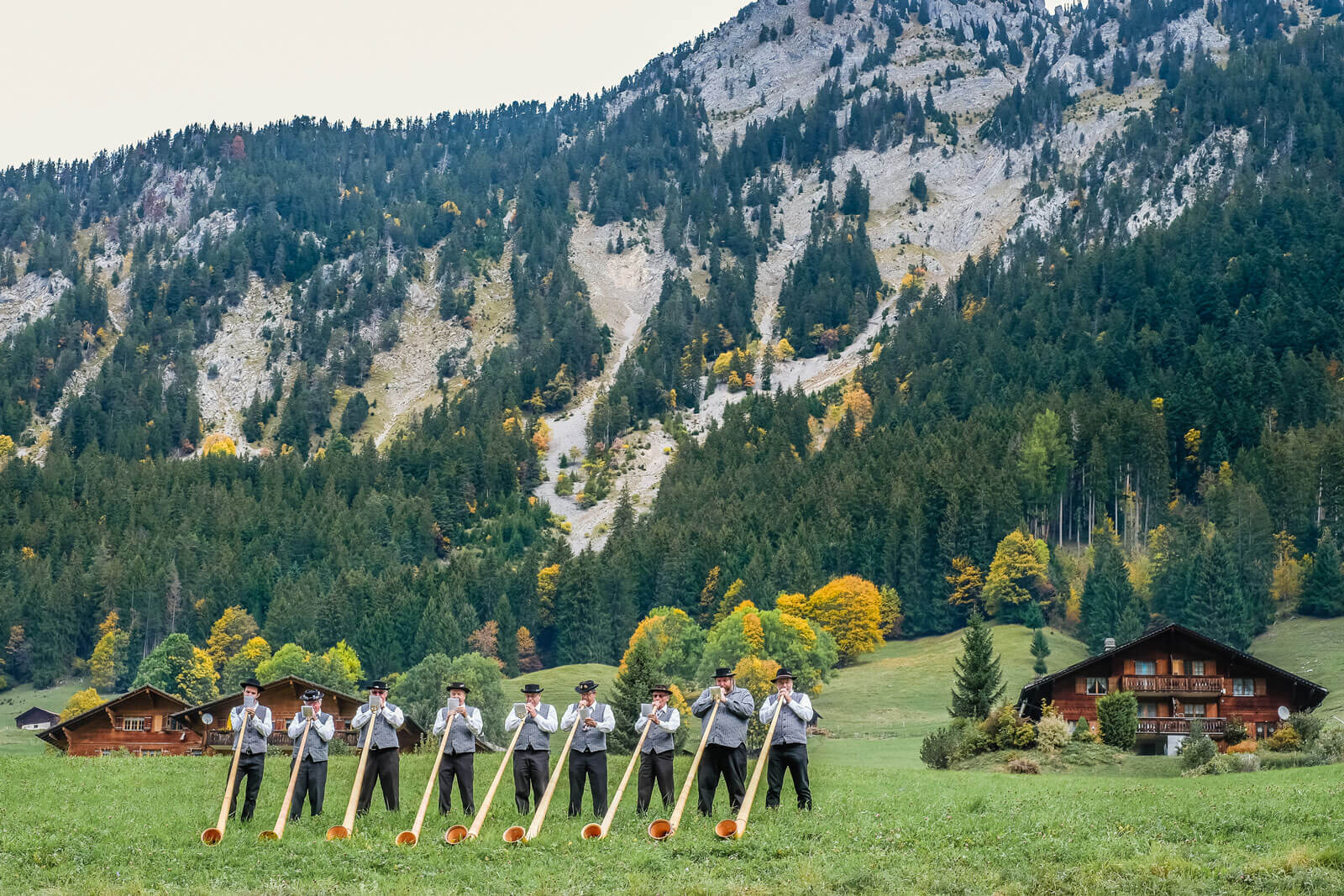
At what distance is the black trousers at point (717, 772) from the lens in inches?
938

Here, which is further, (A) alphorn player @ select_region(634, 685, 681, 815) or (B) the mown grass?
(A) alphorn player @ select_region(634, 685, 681, 815)

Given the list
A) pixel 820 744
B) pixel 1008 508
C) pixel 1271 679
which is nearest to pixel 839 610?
pixel 1008 508

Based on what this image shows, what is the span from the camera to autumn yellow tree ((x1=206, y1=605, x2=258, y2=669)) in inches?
5832

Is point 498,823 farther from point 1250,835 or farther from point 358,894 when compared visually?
point 1250,835

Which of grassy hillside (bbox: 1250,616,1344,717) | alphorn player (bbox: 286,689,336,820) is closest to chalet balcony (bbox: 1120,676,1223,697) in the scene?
grassy hillside (bbox: 1250,616,1344,717)

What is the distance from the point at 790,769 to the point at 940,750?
98.0ft

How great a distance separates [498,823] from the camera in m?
23.7

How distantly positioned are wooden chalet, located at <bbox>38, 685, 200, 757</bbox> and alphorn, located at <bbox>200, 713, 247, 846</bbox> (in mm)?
Answer: 42569

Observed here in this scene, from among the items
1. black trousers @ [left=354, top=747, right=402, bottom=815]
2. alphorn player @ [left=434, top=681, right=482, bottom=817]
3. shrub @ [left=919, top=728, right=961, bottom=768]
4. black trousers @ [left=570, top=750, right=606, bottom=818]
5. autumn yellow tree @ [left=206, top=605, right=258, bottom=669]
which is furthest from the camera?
autumn yellow tree @ [left=206, top=605, right=258, bottom=669]

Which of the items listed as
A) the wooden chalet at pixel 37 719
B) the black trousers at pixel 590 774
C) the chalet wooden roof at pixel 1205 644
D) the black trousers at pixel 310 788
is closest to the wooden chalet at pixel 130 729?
the black trousers at pixel 310 788

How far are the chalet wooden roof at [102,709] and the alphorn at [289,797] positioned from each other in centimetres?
4213

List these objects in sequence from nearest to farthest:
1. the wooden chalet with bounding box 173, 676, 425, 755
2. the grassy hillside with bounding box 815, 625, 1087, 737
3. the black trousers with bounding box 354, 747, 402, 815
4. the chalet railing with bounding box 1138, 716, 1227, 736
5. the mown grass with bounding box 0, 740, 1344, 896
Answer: the mown grass with bounding box 0, 740, 1344, 896, the black trousers with bounding box 354, 747, 402, 815, the wooden chalet with bounding box 173, 676, 425, 755, the chalet railing with bounding box 1138, 716, 1227, 736, the grassy hillside with bounding box 815, 625, 1087, 737

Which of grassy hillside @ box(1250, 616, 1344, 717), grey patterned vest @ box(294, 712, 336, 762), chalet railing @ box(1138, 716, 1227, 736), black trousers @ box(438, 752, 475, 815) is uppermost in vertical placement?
grassy hillside @ box(1250, 616, 1344, 717)

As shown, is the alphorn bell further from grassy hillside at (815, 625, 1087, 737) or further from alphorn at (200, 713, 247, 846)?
grassy hillside at (815, 625, 1087, 737)
